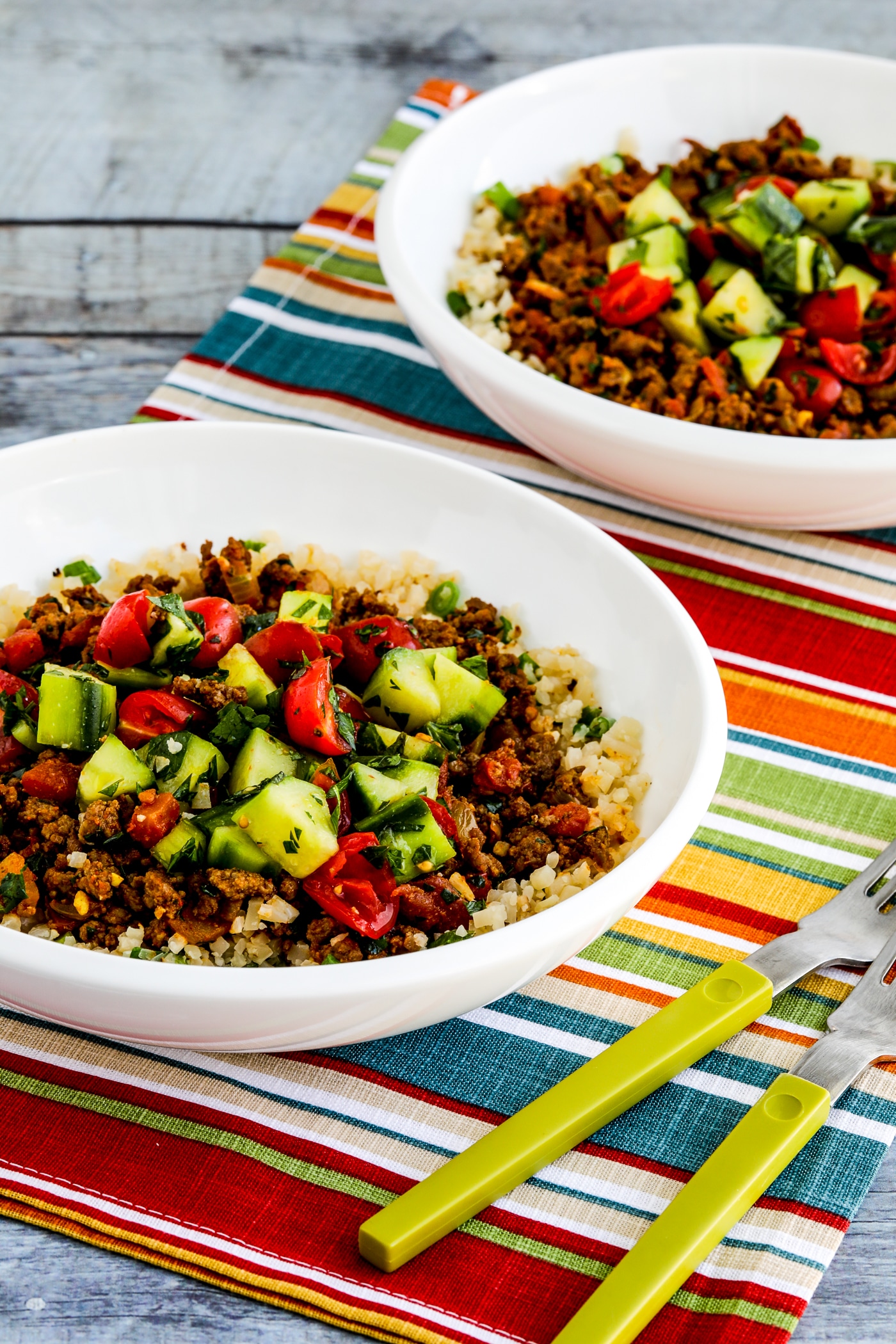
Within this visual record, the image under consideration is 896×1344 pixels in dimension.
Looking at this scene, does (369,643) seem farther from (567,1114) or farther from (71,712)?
(567,1114)

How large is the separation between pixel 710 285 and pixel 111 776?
199 centimetres

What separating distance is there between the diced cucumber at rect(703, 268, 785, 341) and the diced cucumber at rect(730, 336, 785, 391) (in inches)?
3.4

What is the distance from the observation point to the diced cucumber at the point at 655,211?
348 cm

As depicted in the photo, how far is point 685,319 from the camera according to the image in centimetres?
318

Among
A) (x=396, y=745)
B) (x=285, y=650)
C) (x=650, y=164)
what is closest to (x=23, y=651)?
(x=285, y=650)

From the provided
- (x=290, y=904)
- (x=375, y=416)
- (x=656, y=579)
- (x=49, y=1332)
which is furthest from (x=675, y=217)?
(x=49, y=1332)

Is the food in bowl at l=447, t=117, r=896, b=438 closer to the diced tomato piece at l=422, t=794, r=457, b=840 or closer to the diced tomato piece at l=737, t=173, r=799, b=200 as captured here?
the diced tomato piece at l=737, t=173, r=799, b=200

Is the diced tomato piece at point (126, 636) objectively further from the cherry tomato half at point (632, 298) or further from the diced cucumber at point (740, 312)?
the diced cucumber at point (740, 312)

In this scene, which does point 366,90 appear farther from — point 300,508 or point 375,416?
point 300,508

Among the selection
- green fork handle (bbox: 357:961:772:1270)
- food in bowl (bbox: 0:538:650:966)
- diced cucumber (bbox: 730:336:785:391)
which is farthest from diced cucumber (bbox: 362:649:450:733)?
diced cucumber (bbox: 730:336:785:391)

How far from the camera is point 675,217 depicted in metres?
3.50

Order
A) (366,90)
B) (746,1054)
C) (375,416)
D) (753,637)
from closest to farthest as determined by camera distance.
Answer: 1. (746,1054)
2. (753,637)
3. (375,416)
4. (366,90)

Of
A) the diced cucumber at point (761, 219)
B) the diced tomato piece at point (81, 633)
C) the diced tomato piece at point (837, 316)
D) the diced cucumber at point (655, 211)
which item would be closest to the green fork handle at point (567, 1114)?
the diced tomato piece at point (81, 633)

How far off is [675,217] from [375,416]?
90cm
